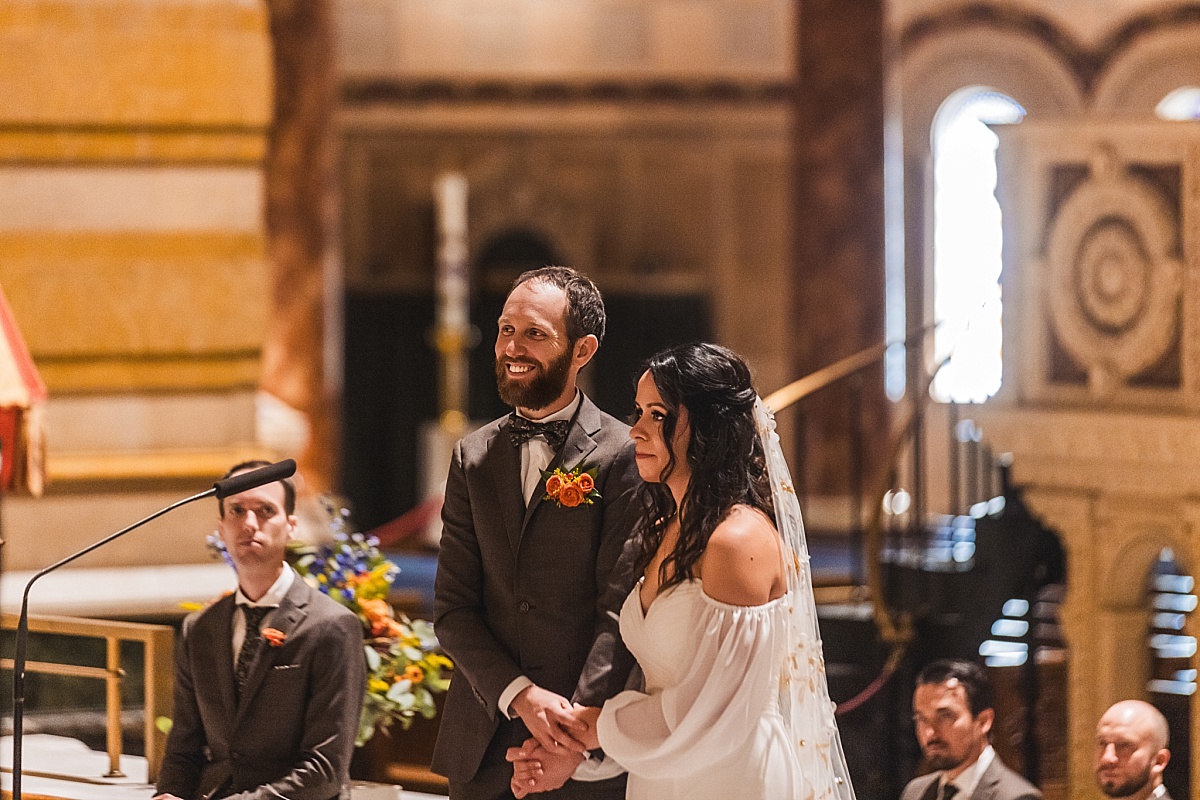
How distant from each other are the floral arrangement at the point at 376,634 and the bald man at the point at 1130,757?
1.88 meters

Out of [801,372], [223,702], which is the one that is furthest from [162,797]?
[801,372]

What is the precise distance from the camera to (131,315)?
20.7 ft

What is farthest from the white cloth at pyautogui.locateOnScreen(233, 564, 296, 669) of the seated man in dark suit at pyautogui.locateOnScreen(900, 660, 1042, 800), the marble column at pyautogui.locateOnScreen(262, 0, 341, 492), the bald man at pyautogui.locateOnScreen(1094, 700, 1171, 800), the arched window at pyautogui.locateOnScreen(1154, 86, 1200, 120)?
the arched window at pyautogui.locateOnScreen(1154, 86, 1200, 120)

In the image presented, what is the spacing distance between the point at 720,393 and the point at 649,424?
0.16 metres

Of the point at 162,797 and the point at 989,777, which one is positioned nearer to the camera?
the point at 162,797

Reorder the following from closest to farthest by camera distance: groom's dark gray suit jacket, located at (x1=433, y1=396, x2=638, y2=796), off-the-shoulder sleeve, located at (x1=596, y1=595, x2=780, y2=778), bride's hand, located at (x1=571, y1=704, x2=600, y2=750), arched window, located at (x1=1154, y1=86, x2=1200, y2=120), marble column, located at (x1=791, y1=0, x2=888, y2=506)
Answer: off-the-shoulder sleeve, located at (x1=596, y1=595, x2=780, y2=778) → bride's hand, located at (x1=571, y1=704, x2=600, y2=750) → groom's dark gray suit jacket, located at (x1=433, y1=396, x2=638, y2=796) → marble column, located at (x1=791, y1=0, x2=888, y2=506) → arched window, located at (x1=1154, y1=86, x2=1200, y2=120)

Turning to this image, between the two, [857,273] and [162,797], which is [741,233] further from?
[162,797]

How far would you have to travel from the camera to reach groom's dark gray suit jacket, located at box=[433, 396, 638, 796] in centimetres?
347

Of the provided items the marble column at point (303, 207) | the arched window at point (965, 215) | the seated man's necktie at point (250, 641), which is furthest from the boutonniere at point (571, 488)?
the arched window at point (965, 215)

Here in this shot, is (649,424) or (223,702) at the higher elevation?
(649,424)

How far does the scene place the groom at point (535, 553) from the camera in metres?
3.44

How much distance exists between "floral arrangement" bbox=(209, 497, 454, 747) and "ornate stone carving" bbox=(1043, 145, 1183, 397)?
2969 mm

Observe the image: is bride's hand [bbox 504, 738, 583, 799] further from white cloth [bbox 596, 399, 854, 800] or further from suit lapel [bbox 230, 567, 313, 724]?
suit lapel [bbox 230, 567, 313, 724]

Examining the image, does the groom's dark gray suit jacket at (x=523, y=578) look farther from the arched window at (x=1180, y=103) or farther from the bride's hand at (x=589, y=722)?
the arched window at (x=1180, y=103)
